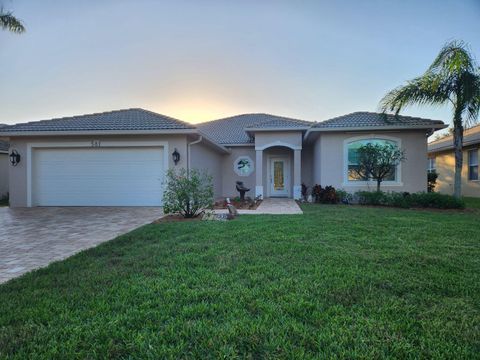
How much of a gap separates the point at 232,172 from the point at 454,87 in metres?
12.1

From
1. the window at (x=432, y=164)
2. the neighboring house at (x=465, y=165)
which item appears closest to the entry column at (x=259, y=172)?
the neighboring house at (x=465, y=165)

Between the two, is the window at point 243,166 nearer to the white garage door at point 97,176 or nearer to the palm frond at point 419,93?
the white garage door at point 97,176

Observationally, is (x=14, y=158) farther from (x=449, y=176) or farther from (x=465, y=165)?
(x=449, y=176)

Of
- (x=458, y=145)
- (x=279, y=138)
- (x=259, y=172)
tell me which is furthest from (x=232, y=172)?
(x=458, y=145)

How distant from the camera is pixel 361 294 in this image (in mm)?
3199

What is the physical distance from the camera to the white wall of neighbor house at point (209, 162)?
42.4ft

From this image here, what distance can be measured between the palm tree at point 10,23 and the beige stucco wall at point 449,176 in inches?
1039

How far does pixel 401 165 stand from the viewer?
43.6ft

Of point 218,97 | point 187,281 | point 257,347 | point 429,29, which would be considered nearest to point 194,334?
point 257,347

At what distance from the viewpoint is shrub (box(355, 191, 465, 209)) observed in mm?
10781

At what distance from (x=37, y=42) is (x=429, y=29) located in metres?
16.9

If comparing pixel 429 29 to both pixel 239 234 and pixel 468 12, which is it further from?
pixel 239 234

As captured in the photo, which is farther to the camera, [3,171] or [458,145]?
[3,171]

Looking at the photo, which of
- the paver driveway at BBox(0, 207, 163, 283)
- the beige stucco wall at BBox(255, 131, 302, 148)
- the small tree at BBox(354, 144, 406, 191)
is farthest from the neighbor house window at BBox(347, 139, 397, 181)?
the paver driveway at BBox(0, 207, 163, 283)
